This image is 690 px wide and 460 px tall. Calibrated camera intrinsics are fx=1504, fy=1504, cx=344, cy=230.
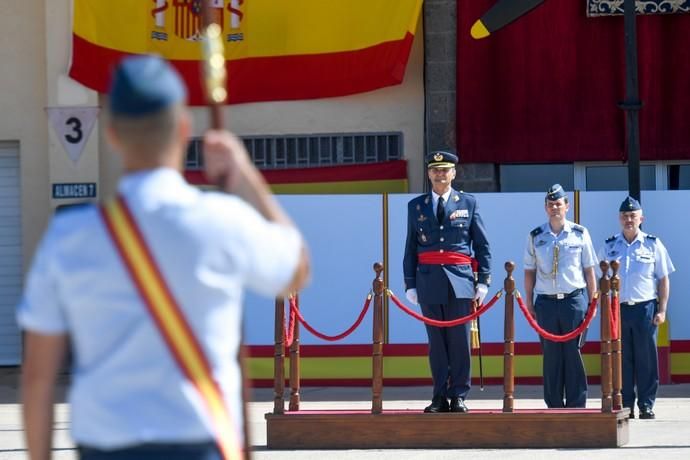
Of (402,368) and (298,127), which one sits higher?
(298,127)

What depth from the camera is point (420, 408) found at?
13078 millimetres

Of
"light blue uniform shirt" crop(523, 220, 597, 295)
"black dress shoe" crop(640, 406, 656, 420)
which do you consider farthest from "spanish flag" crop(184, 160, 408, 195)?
"light blue uniform shirt" crop(523, 220, 597, 295)

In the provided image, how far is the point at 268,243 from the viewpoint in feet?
11.0

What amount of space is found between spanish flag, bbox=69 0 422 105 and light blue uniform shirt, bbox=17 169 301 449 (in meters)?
14.2

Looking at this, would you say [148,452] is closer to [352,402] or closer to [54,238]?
[54,238]

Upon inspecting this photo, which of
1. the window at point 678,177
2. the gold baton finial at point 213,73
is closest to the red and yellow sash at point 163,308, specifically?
the gold baton finial at point 213,73

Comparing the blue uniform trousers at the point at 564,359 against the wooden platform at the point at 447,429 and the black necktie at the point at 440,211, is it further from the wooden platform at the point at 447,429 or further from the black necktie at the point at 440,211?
the black necktie at the point at 440,211

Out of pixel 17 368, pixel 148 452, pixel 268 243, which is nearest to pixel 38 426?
pixel 148 452

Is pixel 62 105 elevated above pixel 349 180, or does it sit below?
above

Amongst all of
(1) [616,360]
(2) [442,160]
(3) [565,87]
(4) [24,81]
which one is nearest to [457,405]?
(1) [616,360]

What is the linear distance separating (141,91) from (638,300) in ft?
31.3

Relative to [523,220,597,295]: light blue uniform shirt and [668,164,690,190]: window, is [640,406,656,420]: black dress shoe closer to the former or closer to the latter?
[523,220,597,295]: light blue uniform shirt

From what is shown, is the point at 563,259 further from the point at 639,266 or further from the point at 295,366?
the point at 295,366

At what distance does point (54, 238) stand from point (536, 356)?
12.3 meters
